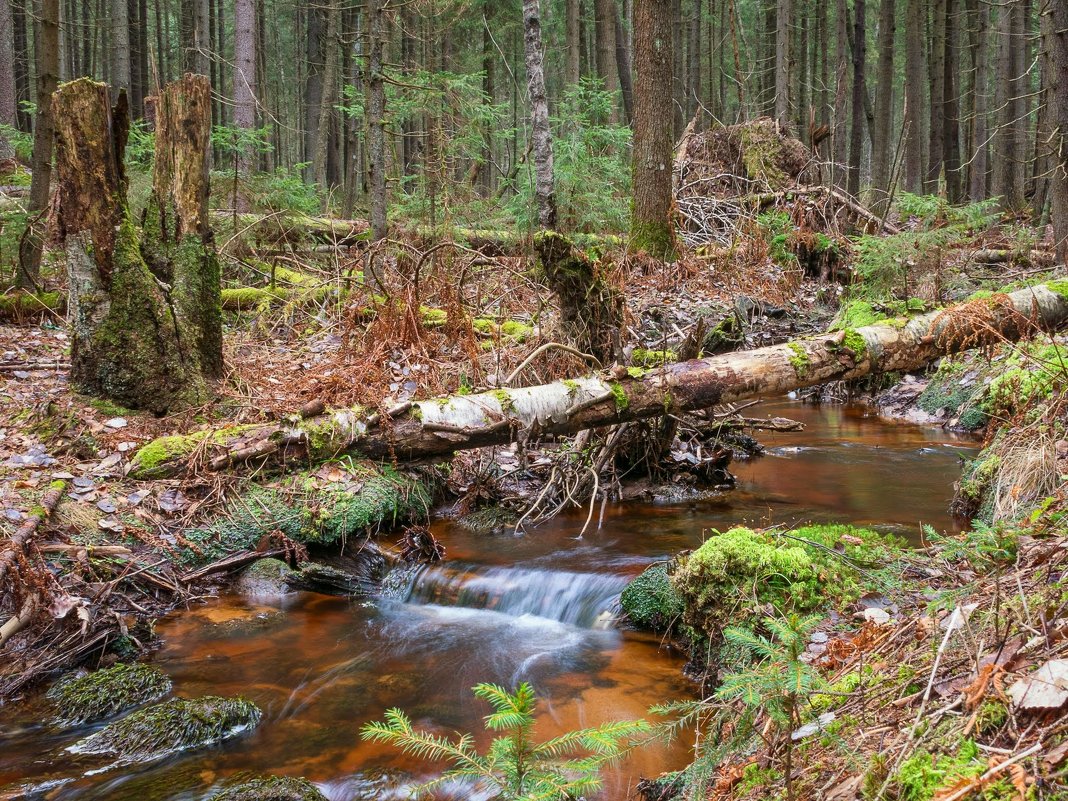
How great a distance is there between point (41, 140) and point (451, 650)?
8.22 metres

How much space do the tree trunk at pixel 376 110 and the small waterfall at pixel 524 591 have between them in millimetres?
6301

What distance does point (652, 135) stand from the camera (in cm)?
1252

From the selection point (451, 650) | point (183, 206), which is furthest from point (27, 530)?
point (183, 206)

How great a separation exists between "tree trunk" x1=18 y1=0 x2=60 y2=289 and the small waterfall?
260 inches

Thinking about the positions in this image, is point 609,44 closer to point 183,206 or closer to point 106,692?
point 183,206

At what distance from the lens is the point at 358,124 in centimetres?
2367

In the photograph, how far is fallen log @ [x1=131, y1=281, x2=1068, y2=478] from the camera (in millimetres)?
6082

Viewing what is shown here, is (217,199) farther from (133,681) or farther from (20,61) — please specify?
(20,61)

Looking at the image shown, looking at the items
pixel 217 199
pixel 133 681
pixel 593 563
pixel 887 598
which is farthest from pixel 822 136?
pixel 133 681

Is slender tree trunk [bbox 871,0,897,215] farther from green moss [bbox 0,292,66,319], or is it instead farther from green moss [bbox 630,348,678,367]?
green moss [bbox 0,292,66,319]

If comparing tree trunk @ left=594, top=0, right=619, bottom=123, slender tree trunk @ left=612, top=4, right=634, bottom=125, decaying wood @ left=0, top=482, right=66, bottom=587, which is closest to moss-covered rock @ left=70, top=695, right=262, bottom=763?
decaying wood @ left=0, top=482, right=66, bottom=587

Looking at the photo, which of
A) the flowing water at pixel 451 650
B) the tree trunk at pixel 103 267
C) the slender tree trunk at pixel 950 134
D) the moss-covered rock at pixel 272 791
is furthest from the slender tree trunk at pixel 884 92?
the moss-covered rock at pixel 272 791

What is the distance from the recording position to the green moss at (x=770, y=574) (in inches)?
148

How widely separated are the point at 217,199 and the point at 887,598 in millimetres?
12057
